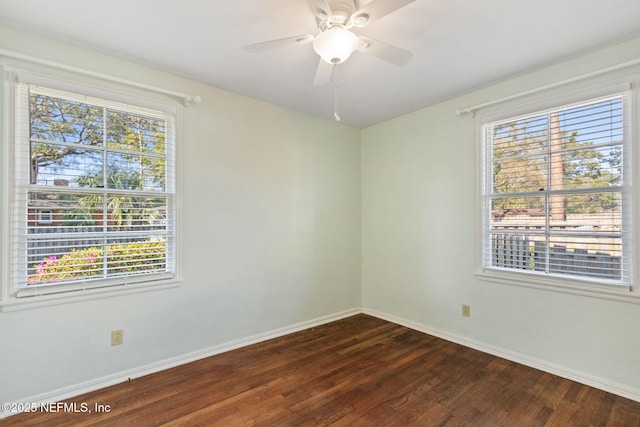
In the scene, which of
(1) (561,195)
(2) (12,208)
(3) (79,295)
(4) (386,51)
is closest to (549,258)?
(1) (561,195)

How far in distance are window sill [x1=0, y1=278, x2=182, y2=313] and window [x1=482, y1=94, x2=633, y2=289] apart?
2924mm

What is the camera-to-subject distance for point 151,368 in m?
2.44

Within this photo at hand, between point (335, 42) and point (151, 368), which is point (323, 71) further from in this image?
point (151, 368)

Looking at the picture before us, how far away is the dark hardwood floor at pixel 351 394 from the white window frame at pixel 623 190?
71 centimetres

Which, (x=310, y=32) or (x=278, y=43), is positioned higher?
(x=310, y=32)

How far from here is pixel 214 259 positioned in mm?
2824

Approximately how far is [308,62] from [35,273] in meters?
2.47

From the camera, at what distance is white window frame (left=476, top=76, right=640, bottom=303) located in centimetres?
212

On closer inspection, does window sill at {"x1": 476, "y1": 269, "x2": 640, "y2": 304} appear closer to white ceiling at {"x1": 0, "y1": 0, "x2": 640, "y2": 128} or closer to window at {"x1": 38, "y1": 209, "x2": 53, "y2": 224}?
white ceiling at {"x1": 0, "y1": 0, "x2": 640, "y2": 128}

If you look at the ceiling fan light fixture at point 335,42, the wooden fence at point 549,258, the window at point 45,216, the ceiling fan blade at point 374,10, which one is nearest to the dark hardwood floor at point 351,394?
the wooden fence at point 549,258

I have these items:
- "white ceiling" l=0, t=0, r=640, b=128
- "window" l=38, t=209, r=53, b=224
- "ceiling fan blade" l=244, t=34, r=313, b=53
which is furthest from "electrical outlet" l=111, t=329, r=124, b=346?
"ceiling fan blade" l=244, t=34, r=313, b=53

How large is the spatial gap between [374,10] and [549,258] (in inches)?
93.2

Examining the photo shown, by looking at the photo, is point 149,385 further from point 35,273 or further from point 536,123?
point 536,123

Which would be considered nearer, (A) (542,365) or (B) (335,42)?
(B) (335,42)
